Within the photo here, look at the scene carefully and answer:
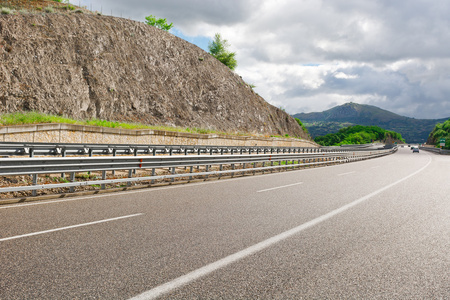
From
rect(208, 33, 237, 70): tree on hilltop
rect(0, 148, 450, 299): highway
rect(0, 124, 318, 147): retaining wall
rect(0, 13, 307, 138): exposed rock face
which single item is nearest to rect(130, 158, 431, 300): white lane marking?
rect(0, 148, 450, 299): highway

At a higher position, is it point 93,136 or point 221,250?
point 93,136

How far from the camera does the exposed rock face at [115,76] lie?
2936 centimetres

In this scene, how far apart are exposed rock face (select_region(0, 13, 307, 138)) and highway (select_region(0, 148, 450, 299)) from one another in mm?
25429

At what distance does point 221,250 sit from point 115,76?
3666 centimetres

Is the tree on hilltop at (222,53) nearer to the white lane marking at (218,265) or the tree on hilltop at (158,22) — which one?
the tree on hilltop at (158,22)

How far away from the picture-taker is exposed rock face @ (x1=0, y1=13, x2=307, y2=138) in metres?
29.4

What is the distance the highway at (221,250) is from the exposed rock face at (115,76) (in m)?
25.4

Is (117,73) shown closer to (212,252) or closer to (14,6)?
(14,6)

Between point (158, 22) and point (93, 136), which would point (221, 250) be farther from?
point (158, 22)

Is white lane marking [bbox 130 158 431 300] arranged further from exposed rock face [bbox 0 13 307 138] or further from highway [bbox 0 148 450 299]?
exposed rock face [bbox 0 13 307 138]

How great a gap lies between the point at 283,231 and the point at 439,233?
9.01ft

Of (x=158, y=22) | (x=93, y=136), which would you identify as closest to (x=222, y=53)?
(x=158, y=22)

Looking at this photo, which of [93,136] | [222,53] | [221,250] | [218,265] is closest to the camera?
[218,265]

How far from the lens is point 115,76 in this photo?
124 feet
